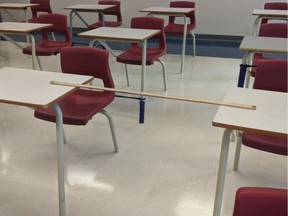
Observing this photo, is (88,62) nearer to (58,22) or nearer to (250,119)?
(250,119)

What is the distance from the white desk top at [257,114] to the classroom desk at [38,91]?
29.3 inches

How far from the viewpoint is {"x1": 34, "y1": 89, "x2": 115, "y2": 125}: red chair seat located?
198 centimetres

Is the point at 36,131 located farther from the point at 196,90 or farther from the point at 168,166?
the point at 196,90

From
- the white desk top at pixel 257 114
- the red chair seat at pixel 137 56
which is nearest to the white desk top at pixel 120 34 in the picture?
the red chair seat at pixel 137 56

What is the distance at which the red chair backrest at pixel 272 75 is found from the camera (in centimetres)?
197

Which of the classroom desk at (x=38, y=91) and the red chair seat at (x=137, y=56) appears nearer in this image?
the classroom desk at (x=38, y=91)

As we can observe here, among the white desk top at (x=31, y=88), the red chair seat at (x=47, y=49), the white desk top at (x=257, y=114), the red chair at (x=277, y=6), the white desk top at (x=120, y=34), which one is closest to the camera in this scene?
the white desk top at (x=257, y=114)

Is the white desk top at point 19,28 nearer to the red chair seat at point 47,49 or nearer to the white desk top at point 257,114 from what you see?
the red chair seat at point 47,49

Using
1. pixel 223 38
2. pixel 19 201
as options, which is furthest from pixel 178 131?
pixel 223 38

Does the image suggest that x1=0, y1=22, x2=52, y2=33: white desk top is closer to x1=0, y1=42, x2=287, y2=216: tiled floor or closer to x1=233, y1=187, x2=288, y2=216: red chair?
x1=0, y1=42, x2=287, y2=216: tiled floor

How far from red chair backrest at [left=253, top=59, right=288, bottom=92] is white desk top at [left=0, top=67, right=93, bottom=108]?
1.01m

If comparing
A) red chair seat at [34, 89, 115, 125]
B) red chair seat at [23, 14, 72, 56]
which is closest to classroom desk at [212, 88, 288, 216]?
red chair seat at [34, 89, 115, 125]

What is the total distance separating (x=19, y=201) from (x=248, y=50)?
6.17 ft

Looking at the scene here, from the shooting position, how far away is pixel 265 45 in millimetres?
2623
